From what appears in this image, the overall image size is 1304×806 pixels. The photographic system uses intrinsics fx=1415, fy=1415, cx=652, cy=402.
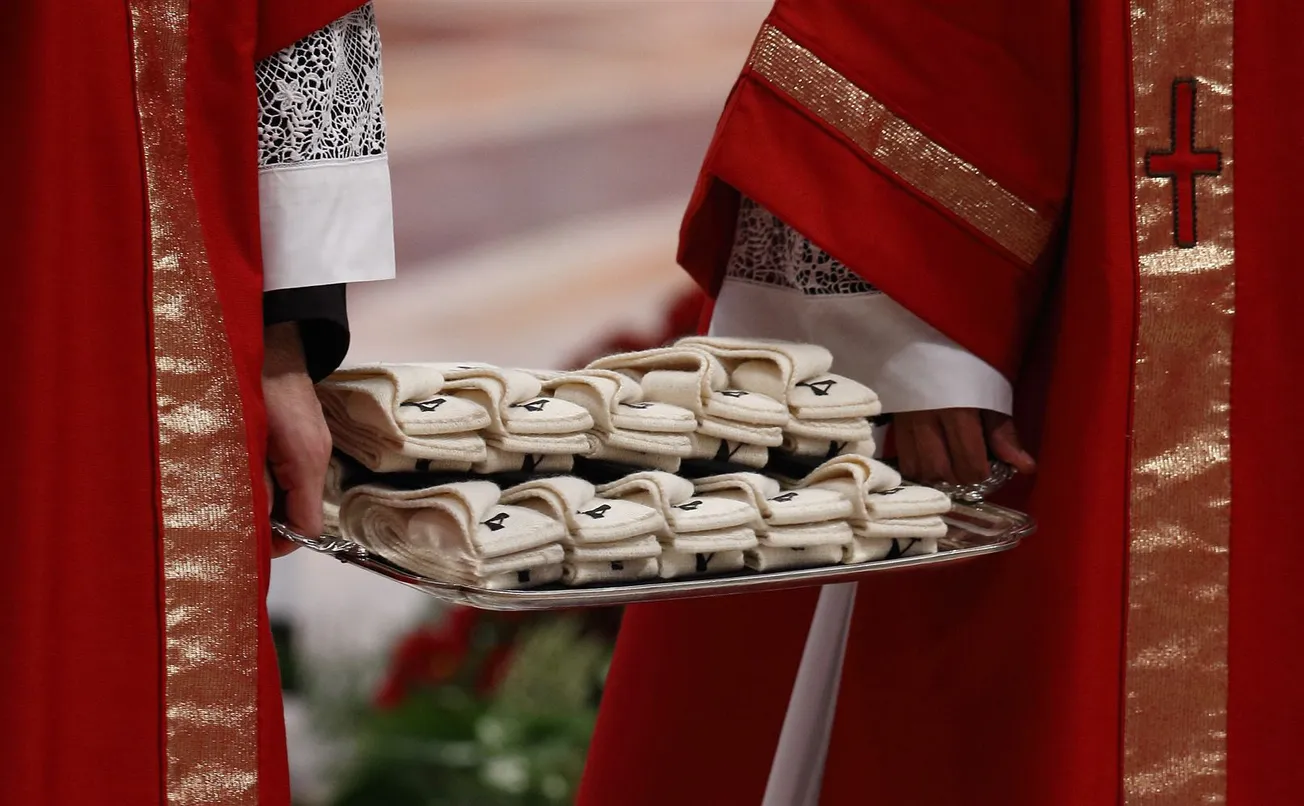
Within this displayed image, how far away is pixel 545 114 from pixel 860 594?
128 centimetres

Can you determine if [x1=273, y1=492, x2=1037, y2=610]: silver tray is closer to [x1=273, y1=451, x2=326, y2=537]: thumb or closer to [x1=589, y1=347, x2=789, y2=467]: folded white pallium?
[x1=273, y1=451, x2=326, y2=537]: thumb

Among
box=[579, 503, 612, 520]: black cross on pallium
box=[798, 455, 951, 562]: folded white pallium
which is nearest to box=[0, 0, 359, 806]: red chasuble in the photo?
box=[579, 503, 612, 520]: black cross on pallium

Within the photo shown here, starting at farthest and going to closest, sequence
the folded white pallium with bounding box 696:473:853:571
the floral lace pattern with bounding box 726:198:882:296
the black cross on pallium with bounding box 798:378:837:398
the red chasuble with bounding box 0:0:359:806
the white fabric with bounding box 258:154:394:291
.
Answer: the floral lace pattern with bounding box 726:198:882:296, the black cross on pallium with bounding box 798:378:837:398, the folded white pallium with bounding box 696:473:853:571, the white fabric with bounding box 258:154:394:291, the red chasuble with bounding box 0:0:359:806

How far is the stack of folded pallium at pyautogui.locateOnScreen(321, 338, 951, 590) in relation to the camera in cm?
95

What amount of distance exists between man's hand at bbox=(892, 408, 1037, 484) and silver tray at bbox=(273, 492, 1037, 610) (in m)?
0.07

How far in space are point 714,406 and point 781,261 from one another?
259 millimetres

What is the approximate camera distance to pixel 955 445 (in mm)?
1259

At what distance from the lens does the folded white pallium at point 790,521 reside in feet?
3.41

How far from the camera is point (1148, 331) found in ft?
3.87

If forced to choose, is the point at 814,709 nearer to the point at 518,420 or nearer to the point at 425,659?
the point at 518,420

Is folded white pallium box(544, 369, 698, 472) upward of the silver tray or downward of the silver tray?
upward

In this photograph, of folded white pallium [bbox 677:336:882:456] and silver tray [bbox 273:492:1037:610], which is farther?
folded white pallium [bbox 677:336:882:456]

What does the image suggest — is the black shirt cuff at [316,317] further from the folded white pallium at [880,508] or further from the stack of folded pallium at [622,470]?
the folded white pallium at [880,508]

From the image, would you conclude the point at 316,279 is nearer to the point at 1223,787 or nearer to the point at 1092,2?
the point at 1092,2
